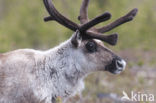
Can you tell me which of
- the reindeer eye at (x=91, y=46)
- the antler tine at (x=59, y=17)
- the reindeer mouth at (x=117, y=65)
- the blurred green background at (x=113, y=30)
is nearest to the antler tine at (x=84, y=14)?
the antler tine at (x=59, y=17)

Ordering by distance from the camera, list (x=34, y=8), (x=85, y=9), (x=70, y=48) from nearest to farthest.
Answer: (x=70, y=48)
(x=85, y=9)
(x=34, y=8)

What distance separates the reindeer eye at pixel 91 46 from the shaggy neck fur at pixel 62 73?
188 millimetres

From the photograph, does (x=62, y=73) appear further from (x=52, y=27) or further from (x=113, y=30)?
(x=52, y=27)

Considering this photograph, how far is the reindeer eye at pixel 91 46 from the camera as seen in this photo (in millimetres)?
7406

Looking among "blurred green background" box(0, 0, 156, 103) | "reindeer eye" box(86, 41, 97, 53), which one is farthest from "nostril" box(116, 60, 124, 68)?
"blurred green background" box(0, 0, 156, 103)

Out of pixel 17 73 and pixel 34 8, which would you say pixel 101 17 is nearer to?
pixel 17 73

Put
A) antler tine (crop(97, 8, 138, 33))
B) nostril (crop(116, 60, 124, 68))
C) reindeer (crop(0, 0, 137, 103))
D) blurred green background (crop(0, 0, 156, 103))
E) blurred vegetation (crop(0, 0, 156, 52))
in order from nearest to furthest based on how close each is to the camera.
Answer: reindeer (crop(0, 0, 137, 103)) → nostril (crop(116, 60, 124, 68)) → antler tine (crop(97, 8, 138, 33)) → blurred green background (crop(0, 0, 156, 103)) → blurred vegetation (crop(0, 0, 156, 52))

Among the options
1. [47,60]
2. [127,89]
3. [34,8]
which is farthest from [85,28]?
[34,8]

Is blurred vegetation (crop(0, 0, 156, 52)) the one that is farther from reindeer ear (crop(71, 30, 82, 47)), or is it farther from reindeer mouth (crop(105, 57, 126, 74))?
reindeer ear (crop(71, 30, 82, 47))

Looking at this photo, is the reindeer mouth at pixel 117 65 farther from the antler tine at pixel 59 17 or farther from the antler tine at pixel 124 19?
the antler tine at pixel 59 17

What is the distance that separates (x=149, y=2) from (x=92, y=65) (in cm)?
2604

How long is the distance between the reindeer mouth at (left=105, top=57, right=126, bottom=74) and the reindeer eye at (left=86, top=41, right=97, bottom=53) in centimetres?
40

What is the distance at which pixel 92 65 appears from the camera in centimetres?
740

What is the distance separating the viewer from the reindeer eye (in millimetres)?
7406
